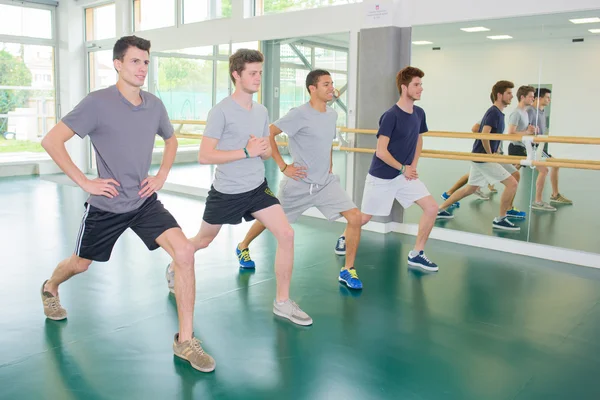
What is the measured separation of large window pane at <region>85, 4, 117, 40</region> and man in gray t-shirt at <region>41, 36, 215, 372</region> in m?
8.45

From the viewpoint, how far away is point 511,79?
579 centimetres

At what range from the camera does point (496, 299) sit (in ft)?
14.4

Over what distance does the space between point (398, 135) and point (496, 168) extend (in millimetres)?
1668

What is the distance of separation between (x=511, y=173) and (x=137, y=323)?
3944 millimetres

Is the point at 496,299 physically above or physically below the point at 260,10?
below

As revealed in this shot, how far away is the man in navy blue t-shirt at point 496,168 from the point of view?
5.86 m

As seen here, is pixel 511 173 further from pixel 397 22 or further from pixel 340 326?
pixel 340 326

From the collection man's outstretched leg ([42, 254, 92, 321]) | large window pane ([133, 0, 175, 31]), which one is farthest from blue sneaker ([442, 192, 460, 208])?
large window pane ([133, 0, 175, 31])

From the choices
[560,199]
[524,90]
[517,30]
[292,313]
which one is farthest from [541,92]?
[292,313]

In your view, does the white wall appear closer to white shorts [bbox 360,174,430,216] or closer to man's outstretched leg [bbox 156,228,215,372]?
white shorts [bbox 360,174,430,216]

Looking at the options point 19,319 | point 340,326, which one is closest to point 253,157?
point 340,326

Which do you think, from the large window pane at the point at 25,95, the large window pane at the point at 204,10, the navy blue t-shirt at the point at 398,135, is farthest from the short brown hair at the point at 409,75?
the large window pane at the point at 25,95

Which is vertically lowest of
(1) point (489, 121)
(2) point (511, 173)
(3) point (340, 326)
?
(3) point (340, 326)

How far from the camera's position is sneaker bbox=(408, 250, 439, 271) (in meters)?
5.12
